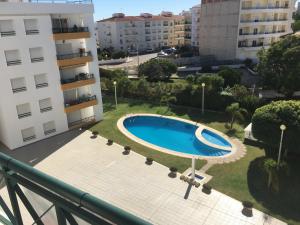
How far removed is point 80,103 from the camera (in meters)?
32.1

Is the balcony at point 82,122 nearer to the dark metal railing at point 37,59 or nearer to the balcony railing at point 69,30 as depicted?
the dark metal railing at point 37,59

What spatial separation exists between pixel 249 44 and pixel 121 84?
36.3 metres

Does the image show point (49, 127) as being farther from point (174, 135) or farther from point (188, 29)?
point (188, 29)

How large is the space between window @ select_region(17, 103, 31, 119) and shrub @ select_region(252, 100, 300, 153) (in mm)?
20937

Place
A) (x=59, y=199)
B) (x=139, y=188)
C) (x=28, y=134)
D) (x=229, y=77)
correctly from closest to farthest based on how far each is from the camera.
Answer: (x=59, y=199) < (x=139, y=188) < (x=28, y=134) < (x=229, y=77)

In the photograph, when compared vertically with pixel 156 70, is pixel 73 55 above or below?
above

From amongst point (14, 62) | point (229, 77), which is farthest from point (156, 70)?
point (14, 62)

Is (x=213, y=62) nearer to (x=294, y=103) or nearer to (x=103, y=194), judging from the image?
(x=294, y=103)

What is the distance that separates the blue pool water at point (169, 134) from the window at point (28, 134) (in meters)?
10.1

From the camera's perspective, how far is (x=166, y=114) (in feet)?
120

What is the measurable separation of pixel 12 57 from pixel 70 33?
6118 mm

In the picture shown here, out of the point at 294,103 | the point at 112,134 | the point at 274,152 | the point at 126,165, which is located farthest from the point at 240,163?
the point at 112,134

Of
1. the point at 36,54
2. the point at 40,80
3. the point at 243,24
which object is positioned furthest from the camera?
the point at 243,24

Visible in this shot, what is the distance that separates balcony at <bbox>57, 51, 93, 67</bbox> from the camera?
1156 inches
